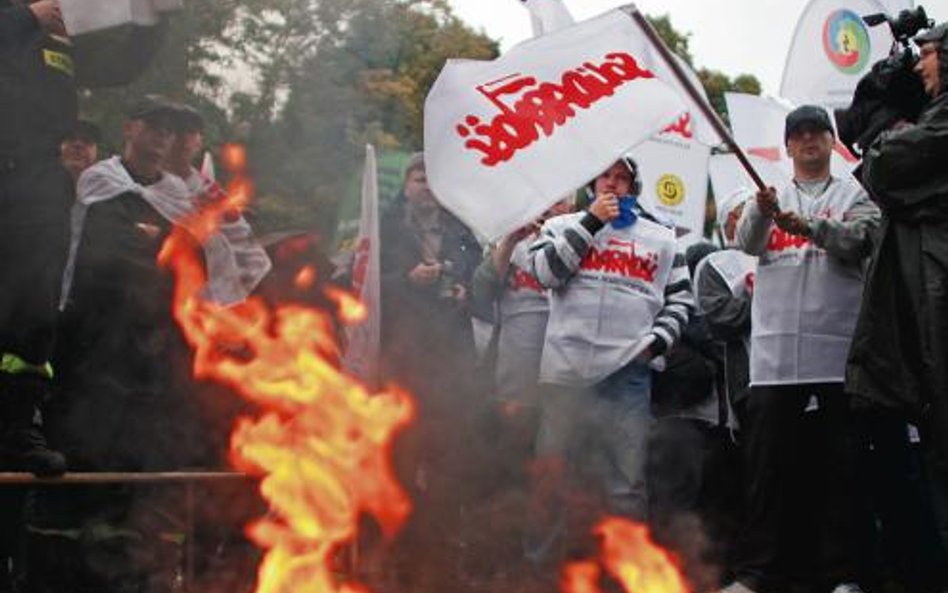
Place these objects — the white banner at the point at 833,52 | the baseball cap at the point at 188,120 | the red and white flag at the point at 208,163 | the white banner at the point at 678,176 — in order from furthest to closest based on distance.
→ the white banner at the point at 678,176 → the white banner at the point at 833,52 → the red and white flag at the point at 208,163 → the baseball cap at the point at 188,120

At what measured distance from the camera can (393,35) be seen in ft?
19.3

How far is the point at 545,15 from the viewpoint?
6.88 metres

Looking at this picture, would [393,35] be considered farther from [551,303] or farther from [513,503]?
[513,503]

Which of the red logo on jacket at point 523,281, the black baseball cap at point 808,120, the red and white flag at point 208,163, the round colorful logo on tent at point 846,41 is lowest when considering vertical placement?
the red logo on jacket at point 523,281

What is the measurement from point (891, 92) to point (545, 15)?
223 cm

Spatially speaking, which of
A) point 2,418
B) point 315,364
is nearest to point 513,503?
point 315,364

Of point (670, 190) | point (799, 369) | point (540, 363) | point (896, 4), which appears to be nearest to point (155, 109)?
point (540, 363)

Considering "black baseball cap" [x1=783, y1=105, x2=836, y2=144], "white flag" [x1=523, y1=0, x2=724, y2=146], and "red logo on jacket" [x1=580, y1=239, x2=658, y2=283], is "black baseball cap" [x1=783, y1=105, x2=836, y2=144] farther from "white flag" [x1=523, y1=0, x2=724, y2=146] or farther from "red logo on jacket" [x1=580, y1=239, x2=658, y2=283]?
"red logo on jacket" [x1=580, y1=239, x2=658, y2=283]

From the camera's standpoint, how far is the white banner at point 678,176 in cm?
850

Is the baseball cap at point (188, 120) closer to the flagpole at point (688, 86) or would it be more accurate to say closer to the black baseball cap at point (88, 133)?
the black baseball cap at point (88, 133)

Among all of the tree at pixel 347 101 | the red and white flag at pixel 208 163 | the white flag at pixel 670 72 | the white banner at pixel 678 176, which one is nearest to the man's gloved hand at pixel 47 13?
the tree at pixel 347 101

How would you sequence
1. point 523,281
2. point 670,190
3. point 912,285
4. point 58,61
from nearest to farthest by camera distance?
point 58,61
point 912,285
point 523,281
point 670,190

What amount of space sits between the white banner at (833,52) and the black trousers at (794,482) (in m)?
3.28

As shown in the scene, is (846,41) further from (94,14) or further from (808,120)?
(94,14)
